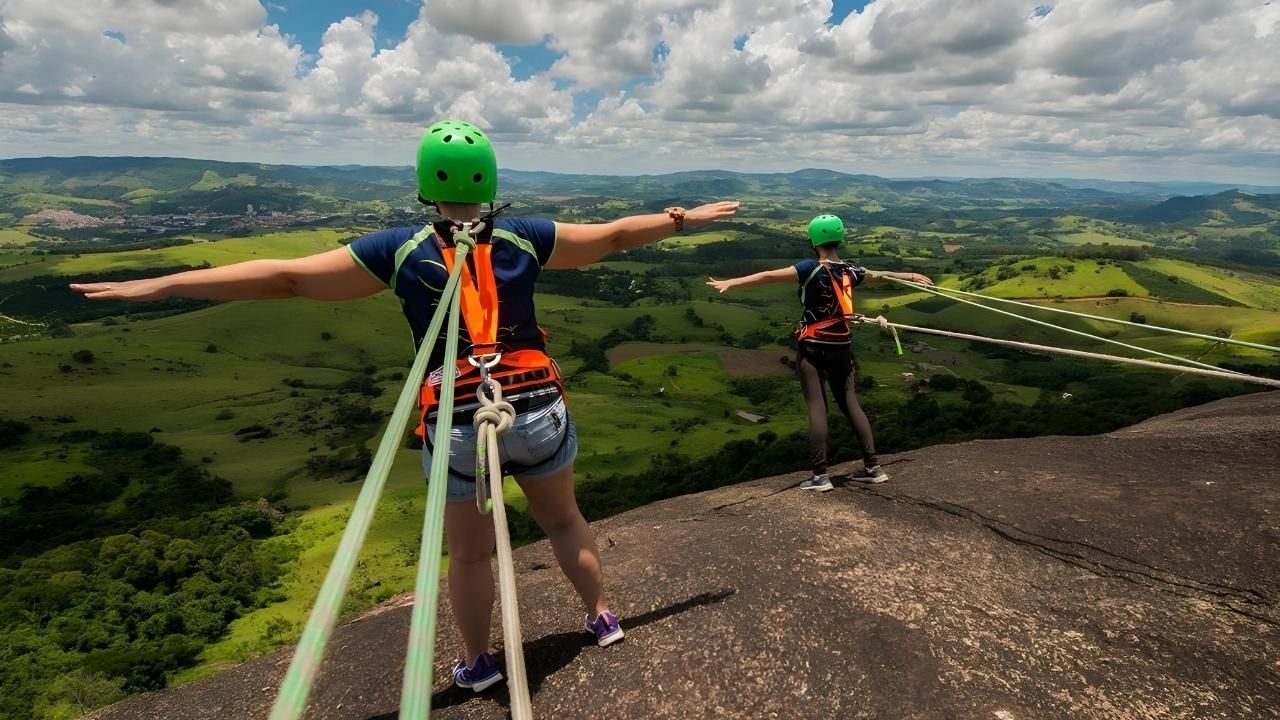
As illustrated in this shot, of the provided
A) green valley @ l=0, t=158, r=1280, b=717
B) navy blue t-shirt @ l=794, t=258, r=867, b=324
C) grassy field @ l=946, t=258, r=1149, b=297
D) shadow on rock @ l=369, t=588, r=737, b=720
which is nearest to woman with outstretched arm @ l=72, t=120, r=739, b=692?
shadow on rock @ l=369, t=588, r=737, b=720

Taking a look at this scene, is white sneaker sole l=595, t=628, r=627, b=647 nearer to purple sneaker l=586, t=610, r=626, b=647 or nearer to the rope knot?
purple sneaker l=586, t=610, r=626, b=647

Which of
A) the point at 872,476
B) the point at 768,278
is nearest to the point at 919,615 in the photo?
Result: the point at 872,476

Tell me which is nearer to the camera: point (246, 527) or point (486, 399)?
point (486, 399)

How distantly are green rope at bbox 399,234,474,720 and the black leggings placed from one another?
622 cm

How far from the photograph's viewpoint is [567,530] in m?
4.52

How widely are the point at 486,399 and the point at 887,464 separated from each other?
839 cm

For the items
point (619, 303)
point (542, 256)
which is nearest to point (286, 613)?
point (542, 256)

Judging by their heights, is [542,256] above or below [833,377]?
above

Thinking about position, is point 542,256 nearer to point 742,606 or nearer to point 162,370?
point 742,606

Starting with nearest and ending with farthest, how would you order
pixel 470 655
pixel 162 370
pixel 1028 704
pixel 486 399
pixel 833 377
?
1. pixel 486 399
2. pixel 1028 704
3. pixel 470 655
4. pixel 833 377
5. pixel 162 370

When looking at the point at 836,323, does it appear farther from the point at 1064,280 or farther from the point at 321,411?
the point at 1064,280

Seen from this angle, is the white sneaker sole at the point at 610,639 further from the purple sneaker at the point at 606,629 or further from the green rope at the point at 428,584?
the green rope at the point at 428,584

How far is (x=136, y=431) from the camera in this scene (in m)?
96.2

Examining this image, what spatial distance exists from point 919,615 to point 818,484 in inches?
143
